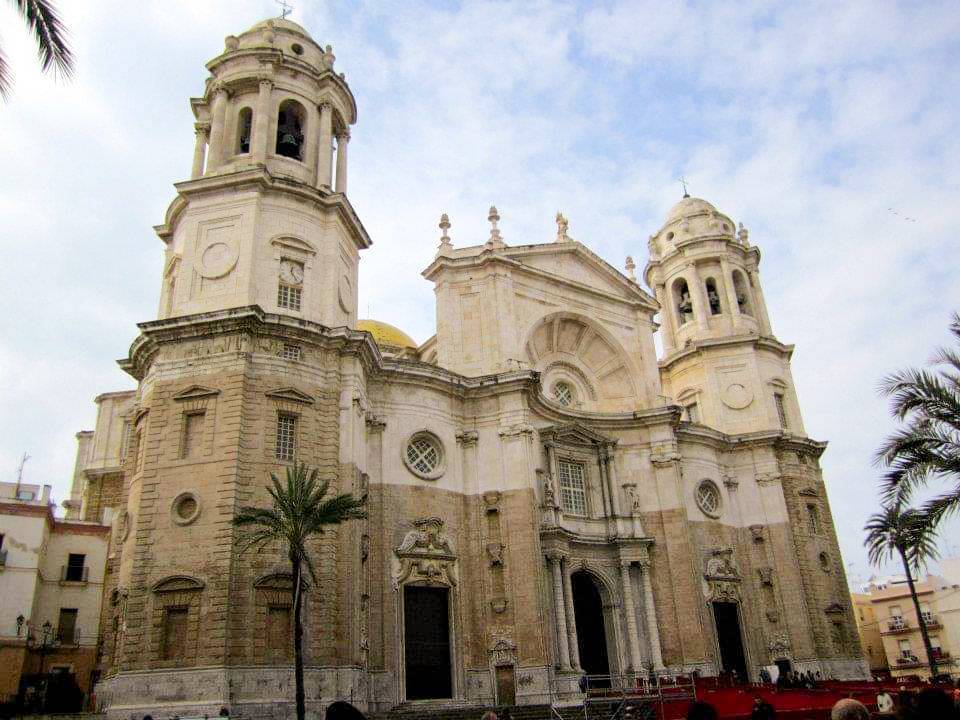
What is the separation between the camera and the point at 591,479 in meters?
34.1

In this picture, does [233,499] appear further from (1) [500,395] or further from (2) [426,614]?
(1) [500,395]

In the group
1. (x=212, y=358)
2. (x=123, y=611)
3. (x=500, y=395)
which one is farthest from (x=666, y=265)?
(x=123, y=611)

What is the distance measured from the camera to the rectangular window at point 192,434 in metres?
24.0

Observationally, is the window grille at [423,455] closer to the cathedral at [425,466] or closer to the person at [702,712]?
the cathedral at [425,466]

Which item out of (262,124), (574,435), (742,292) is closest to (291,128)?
(262,124)

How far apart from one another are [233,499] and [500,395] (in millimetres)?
11570

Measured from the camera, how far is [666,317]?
45562mm

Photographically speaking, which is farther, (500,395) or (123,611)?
(500,395)

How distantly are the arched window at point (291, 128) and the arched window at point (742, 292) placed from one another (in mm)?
24583

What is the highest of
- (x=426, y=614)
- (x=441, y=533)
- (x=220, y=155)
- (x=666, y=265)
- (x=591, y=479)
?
(x=666, y=265)

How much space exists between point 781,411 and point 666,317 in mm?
8089

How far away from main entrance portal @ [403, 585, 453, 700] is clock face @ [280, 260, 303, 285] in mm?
10993

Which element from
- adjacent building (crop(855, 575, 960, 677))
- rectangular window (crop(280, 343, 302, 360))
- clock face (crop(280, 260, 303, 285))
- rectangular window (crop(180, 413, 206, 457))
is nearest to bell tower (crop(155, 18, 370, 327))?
clock face (crop(280, 260, 303, 285))

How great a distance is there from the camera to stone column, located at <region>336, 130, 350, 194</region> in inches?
1227
